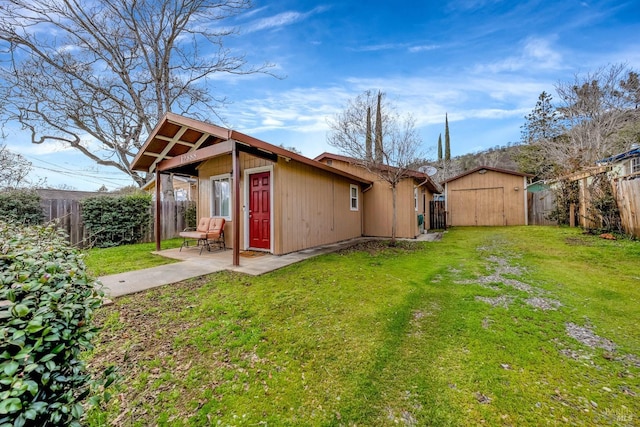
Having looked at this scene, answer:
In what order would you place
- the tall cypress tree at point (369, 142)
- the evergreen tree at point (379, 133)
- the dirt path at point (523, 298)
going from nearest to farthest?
the dirt path at point (523, 298) < the evergreen tree at point (379, 133) < the tall cypress tree at point (369, 142)

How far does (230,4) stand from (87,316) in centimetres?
1397

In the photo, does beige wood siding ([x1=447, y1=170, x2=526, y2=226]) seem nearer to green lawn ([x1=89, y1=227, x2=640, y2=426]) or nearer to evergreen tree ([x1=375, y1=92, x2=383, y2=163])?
evergreen tree ([x1=375, y1=92, x2=383, y2=163])

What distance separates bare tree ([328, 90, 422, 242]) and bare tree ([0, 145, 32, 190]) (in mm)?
13182

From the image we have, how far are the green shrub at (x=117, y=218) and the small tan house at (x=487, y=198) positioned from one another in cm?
1512

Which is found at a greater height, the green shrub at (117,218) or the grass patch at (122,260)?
the green shrub at (117,218)

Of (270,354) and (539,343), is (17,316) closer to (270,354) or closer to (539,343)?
(270,354)

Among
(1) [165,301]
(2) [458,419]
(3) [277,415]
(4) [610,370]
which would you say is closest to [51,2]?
(1) [165,301]

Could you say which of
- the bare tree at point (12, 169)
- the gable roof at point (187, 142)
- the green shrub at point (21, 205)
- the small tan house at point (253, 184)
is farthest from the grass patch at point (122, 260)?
the bare tree at point (12, 169)

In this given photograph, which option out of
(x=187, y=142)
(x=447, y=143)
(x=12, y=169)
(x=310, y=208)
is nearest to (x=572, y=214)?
(x=310, y=208)

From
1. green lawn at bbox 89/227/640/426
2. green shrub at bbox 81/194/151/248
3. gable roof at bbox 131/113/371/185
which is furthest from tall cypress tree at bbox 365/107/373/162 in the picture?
green shrub at bbox 81/194/151/248

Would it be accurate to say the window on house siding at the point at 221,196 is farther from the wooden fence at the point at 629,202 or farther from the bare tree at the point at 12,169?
the wooden fence at the point at 629,202

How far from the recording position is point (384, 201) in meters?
10.4

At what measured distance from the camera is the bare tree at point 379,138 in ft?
26.1

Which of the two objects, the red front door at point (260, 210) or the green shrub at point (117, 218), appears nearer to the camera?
the red front door at point (260, 210)
